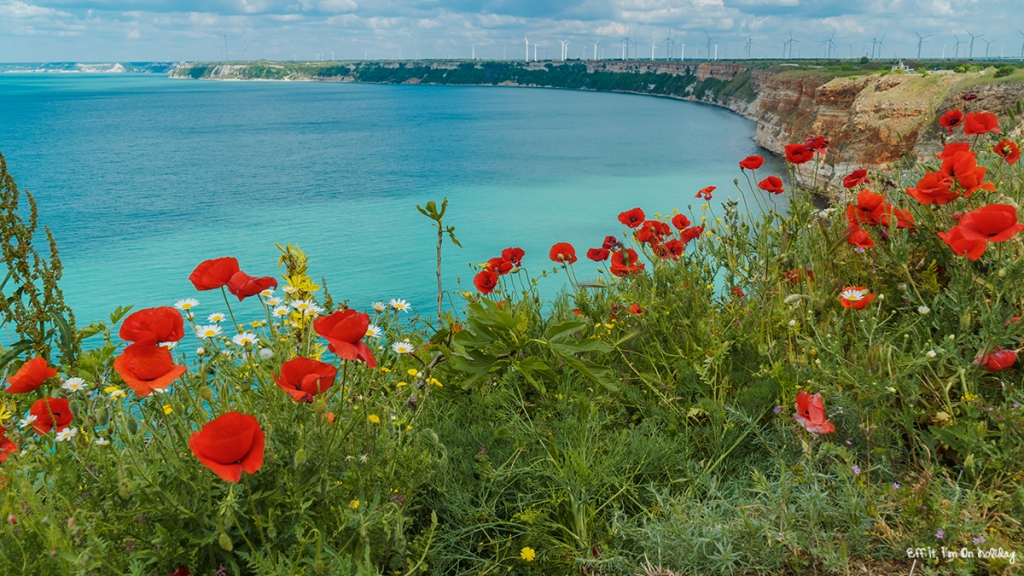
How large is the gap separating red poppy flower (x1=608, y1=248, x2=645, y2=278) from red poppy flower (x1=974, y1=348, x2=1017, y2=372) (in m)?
1.79

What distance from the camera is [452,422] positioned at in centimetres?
257

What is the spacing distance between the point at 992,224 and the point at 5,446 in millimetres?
3107

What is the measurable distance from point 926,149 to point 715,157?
17.1 metres

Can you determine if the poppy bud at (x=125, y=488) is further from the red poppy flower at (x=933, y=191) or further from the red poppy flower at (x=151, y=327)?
the red poppy flower at (x=933, y=191)

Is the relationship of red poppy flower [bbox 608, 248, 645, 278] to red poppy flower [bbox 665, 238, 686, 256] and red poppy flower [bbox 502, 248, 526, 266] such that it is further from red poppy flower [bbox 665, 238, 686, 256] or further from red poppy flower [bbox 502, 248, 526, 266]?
red poppy flower [bbox 502, 248, 526, 266]

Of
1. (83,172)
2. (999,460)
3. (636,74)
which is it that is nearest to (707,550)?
(999,460)

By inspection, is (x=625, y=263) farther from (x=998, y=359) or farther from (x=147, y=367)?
(x=147, y=367)

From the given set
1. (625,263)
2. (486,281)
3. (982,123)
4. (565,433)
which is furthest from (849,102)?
(565,433)

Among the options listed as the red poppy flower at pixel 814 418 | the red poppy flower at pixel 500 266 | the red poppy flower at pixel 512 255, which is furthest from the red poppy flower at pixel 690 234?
the red poppy flower at pixel 814 418

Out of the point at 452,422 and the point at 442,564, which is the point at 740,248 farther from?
the point at 442,564

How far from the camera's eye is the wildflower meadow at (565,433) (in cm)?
159

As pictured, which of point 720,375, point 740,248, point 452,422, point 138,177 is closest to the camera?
point 452,422

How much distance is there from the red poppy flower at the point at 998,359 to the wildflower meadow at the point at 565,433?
2 centimetres

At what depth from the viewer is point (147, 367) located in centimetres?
143
